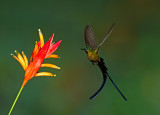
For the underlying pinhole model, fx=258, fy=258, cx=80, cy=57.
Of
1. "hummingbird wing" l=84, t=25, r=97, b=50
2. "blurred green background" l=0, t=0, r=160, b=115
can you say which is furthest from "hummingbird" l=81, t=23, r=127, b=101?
"blurred green background" l=0, t=0, r=160, b=115

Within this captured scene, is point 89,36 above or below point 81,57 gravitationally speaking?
above

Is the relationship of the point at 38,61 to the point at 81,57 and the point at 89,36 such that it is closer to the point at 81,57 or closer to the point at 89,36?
the point at 89,36

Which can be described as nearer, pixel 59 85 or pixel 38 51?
pixel 38 51

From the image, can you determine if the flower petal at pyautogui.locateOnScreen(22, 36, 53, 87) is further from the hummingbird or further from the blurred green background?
the blurred green background

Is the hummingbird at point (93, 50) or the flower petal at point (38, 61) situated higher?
the flower petal at point (38, 61)

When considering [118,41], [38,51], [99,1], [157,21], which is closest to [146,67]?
[118,41]

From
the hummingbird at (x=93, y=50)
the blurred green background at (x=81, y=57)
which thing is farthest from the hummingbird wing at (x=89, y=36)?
the blurred green background at (x=81, y=57)

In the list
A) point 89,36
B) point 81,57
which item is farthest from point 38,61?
point 81,57

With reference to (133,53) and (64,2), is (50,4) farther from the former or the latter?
(133,53)

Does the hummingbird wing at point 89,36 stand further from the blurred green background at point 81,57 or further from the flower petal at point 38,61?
the blurred green background at point 81,57
